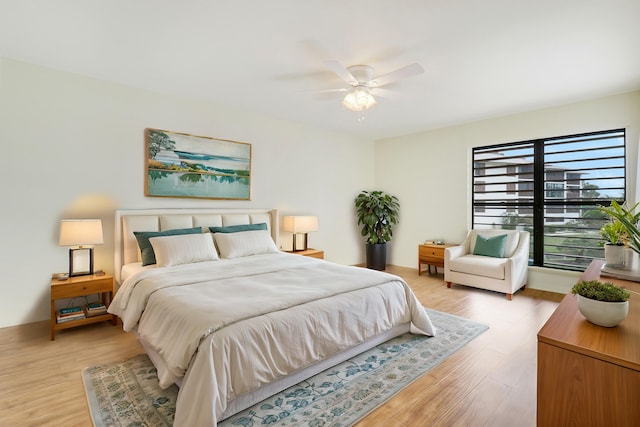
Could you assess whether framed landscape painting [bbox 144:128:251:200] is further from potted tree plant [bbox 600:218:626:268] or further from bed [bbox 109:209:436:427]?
potted tree plant [bbox 600:218:626:268]

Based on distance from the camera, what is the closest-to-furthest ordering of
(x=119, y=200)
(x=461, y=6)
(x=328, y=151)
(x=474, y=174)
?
(x=461, y=6)
(x=119, y=200)
(x=474, y=174)
(x=328, y=151)

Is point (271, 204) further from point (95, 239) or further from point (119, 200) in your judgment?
point (95, 239)

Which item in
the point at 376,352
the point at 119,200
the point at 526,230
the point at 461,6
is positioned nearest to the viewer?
the point at 461,6

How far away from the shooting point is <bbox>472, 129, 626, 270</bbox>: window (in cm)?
407

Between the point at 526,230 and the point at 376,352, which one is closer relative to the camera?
the point at 376,352

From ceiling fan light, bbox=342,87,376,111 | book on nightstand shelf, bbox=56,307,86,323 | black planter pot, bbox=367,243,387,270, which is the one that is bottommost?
book on nightstand shelf, bbox=56,307,86,323

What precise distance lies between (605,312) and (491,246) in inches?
140

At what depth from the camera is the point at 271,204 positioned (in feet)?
16.3

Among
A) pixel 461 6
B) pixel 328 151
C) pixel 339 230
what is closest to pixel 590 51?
pixel 461 6

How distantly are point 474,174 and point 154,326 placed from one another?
5.12 metres

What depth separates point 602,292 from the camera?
142cm

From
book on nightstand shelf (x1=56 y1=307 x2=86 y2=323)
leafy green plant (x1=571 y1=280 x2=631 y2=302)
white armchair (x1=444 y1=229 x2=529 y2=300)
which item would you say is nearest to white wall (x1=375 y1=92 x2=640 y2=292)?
white armchair (x1=444 y1=229 x2=529 y2=300)

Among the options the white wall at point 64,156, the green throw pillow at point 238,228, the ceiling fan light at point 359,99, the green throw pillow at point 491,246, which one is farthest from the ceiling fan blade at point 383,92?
the green throw pillow at point 491,246

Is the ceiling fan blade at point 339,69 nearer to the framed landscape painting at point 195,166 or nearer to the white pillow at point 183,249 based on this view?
the framed landscape painting at point 195,166
